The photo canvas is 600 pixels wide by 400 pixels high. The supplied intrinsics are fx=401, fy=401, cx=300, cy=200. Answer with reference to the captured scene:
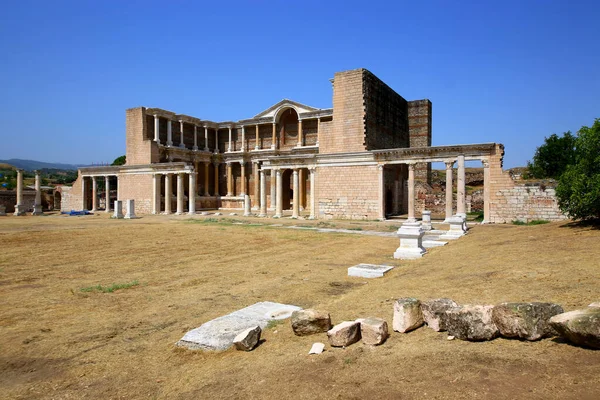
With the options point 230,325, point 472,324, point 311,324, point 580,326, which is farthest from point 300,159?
point 580,326

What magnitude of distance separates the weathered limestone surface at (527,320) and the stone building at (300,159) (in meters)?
21.5

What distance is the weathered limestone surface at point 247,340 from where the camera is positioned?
493cm

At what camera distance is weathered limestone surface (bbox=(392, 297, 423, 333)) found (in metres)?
4.85

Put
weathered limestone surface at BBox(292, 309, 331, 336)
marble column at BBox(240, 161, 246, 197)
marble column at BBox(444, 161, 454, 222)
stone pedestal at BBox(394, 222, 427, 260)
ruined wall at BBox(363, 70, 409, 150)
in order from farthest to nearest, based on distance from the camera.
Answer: marble column at BBox(240, 161, 246, 197)
ruined wall at BBox(363, 70, 409, 150)
marble column at BBox(444, 161, 454, 222)
stone pedestal at BBox(394, 222, 427, 260)
weathered limestone surface at BBox(292, 309, 331, 336)

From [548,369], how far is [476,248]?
915cm

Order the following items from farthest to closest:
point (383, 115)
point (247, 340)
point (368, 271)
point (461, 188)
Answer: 1. point (383, 115)
2. point (461, 188)
3. point (368, 271)
4. point (247, 340)

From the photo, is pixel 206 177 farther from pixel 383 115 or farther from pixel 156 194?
pixel 383 115

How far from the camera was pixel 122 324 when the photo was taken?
6148 millimetres

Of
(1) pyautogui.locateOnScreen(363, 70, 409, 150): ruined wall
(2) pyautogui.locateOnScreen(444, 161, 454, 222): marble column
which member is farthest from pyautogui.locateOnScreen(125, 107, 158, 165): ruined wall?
(2) pyautogui.locateOnScreen(444, 161, 454, 222): marble column

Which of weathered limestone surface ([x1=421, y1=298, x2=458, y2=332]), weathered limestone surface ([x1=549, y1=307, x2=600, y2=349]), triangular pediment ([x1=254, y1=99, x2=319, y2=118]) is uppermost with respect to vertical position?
triangular pediment ([x1=254, y1=99, x2=319, y2=118])

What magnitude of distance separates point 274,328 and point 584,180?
47.0 ft

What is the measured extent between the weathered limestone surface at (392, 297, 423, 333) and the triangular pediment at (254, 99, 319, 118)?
37.0 m

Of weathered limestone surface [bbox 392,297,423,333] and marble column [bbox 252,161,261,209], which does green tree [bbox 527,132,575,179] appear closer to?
marble column [bbox 252,161,261,209]

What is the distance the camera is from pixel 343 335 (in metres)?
4.59
